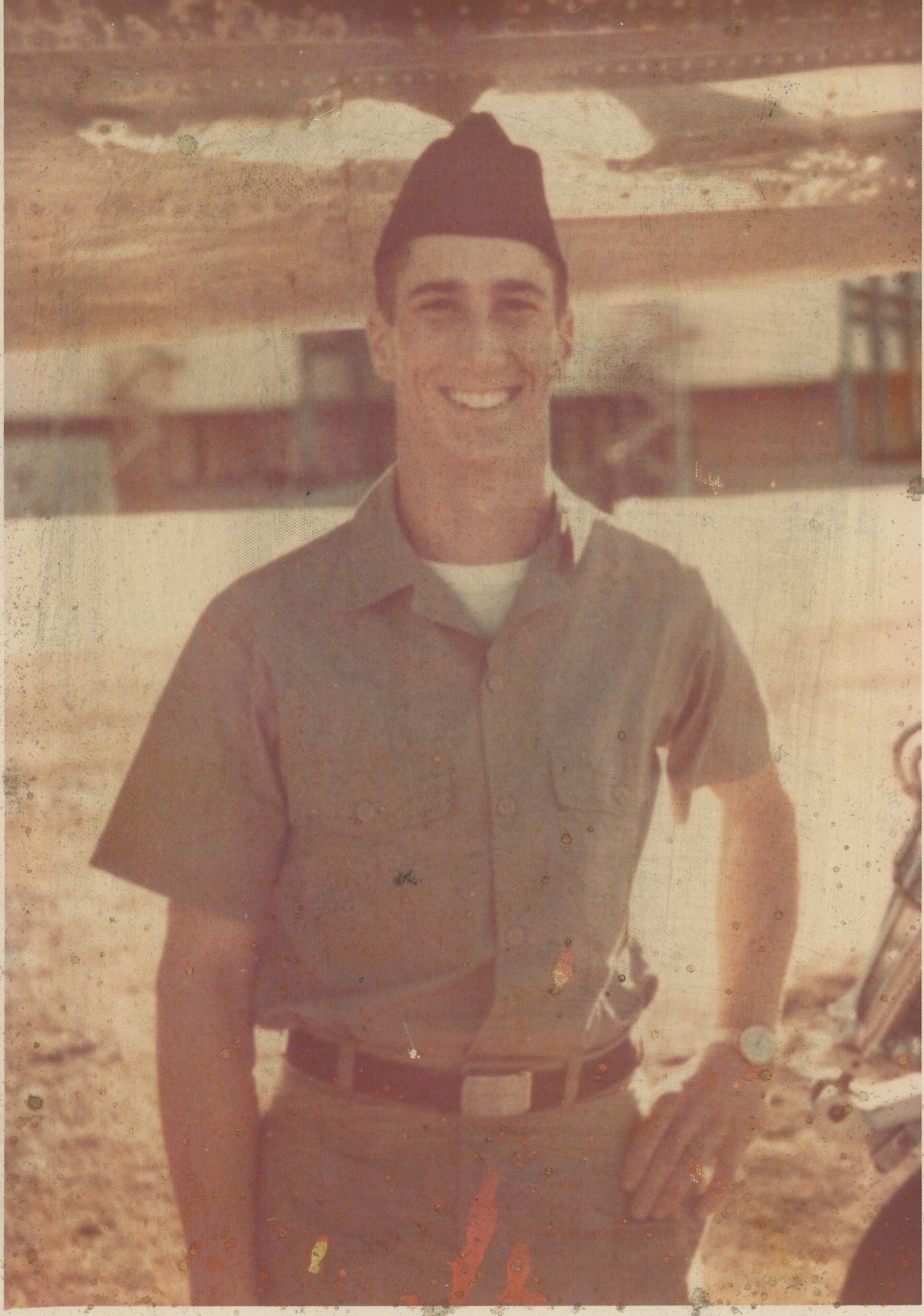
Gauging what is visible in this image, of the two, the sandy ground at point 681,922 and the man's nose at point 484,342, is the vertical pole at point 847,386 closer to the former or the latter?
the sandy ground at point 681,922

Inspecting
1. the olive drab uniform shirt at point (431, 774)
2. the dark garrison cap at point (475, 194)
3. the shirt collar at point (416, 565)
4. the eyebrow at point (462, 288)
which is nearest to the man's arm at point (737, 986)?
the olive drab uniform shirt at point (431, 774)

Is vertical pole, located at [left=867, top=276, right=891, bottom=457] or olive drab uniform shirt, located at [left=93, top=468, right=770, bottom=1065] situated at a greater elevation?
vertical pole, located at [left=867, top=276, right=891, bottom=457]

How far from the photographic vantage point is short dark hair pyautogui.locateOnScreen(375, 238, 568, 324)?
2141 mm

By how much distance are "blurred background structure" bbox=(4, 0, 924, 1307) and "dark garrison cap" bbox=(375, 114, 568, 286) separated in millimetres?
38

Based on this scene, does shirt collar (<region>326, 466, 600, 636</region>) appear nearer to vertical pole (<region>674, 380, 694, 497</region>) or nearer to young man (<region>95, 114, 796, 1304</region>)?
young man (<region>95, 114, 796, 1304</region>)

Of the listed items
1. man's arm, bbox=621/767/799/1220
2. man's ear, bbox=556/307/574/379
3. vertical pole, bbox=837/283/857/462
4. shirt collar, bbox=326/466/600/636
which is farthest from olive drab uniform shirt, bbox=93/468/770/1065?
vertical pole, bbox=837/283/857/462

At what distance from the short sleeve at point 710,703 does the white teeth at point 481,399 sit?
1.57ft

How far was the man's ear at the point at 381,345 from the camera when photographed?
214cm

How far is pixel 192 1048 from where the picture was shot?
7.09ft

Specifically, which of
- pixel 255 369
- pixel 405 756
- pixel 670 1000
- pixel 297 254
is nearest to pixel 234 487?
pixel 255 369

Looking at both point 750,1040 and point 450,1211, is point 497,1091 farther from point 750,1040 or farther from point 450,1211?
point 750,1040

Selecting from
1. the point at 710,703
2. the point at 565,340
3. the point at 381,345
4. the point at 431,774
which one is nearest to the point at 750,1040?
the point at 710,703

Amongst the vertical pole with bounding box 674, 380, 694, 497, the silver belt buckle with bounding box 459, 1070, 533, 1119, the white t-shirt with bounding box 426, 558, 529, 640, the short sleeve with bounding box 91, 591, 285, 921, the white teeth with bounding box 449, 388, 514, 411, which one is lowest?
the silver belt buckle with bounding box 459, 1070, 533, 1119

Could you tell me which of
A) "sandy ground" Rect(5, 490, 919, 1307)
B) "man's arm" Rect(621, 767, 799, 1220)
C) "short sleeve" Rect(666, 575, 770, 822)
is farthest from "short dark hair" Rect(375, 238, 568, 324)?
"man's arm" Rect(621, 767, 799, 1220)
